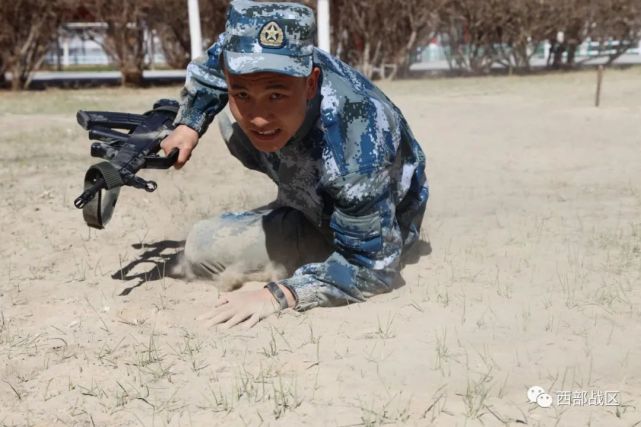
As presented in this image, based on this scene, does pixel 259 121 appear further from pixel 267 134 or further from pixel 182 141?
pixel 182 141

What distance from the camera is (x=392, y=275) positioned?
3.00 metres

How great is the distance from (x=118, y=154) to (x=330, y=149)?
78cm

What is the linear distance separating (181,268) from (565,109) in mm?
6870

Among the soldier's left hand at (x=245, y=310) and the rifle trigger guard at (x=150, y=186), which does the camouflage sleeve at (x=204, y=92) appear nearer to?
the rifle trigger guard at (x=150, y=186)

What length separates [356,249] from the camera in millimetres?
2830

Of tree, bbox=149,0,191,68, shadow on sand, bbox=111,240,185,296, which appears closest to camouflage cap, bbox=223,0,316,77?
shadow on sand, bbox=111,240,185,296

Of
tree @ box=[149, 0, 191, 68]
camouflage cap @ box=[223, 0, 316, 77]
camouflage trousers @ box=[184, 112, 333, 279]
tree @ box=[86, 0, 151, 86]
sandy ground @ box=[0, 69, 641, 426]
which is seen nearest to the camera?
sandy ground @ box=[0, 69, 641, 426]

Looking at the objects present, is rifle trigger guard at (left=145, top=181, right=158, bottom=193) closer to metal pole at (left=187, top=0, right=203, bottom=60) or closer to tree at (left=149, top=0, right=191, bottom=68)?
metal pole at (left=187, top=0, right=203, bottom=60)

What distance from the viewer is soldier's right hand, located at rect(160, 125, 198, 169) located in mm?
2980

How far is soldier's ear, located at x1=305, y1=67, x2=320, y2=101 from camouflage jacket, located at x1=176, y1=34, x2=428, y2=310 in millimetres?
84

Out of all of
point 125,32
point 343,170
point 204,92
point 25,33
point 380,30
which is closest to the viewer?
point 343,170

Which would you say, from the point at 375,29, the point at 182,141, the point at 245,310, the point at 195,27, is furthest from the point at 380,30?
the point at 245,310

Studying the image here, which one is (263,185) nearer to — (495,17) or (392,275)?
(392,275)

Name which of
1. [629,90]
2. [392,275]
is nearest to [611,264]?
[392,275]
